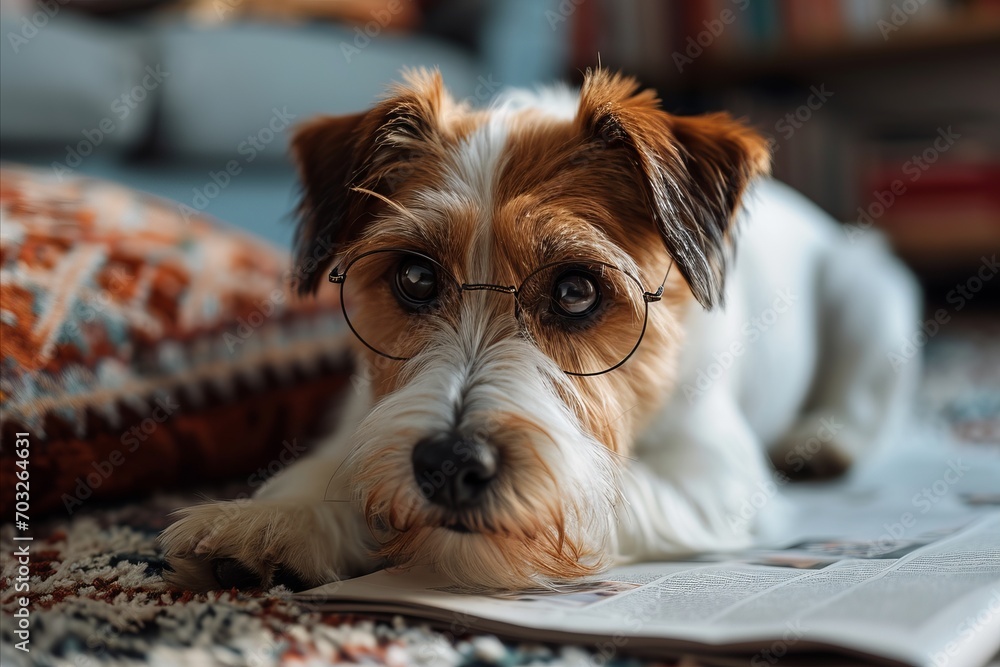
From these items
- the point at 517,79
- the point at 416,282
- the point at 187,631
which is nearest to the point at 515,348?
the point at 416,282

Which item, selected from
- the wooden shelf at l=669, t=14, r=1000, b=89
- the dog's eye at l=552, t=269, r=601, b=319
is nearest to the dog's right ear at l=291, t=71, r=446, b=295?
the dog's eye at l=552, t=269, r=601, b=319

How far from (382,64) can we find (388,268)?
7.50ft

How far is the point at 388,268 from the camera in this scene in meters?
1.50

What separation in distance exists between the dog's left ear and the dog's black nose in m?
0.51

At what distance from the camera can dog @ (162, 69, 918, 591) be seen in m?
1.24

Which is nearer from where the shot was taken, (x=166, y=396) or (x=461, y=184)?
(x=461, y=184)

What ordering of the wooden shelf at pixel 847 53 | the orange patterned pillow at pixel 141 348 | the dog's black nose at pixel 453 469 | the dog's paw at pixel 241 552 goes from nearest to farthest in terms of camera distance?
the dog's black nose at pixel 453 469, the dog's paw at pixel 241 552, the orange patterned pillow at pixel 141 348, the wooden shelf at pixel 847 53

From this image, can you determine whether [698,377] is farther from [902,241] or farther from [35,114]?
[902,241]

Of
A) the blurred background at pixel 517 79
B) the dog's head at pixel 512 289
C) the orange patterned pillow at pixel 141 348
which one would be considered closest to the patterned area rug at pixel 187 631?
the dog's head at pixel 512 289

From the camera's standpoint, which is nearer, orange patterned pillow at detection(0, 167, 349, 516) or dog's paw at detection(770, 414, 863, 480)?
orange patterned pillow at detection(0, 167, 349, 516)

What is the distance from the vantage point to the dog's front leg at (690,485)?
4.98 ft

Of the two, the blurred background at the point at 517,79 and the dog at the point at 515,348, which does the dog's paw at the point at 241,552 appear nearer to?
the dog at the point at 515,348

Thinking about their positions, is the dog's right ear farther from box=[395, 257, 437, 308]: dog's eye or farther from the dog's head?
box=[395, 257, 437, 308]: dog's eye

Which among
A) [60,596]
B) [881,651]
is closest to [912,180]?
[881,651]
